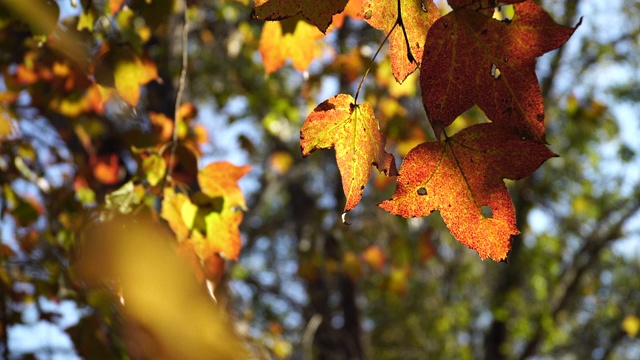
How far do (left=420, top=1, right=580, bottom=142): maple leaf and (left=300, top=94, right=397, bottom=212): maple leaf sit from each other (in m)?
0.15

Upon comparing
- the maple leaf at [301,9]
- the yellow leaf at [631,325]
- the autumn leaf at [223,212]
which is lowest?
the yellow leaf at [631,325]

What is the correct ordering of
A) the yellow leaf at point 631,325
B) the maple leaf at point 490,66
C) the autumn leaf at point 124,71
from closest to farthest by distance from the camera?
the maple leaf at point 490,66, the autumn leaf at point 124,71, the yellow leaf at point 631,325

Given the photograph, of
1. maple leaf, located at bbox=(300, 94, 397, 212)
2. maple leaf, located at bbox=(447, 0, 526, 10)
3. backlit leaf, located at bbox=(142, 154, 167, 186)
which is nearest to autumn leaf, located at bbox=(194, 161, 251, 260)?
backlit leaf, located at bbox=(142, 154, 167, 186)

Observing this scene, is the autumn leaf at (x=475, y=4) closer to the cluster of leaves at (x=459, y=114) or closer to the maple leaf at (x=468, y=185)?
the cluster of leaves at (x=459, y=114)

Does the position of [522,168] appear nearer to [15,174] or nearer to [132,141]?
[132,141]

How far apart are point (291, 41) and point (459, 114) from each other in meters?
0.85

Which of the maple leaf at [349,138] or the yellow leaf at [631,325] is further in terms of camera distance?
the yellow leaf at [631,325]

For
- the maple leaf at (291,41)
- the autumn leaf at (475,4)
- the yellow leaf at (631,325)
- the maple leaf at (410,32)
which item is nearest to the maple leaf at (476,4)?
the autumn leaf at (475,4)

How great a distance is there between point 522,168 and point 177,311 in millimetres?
786

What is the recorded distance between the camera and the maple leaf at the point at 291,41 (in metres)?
1.66

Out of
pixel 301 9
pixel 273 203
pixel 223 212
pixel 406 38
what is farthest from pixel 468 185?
pixel 273 203

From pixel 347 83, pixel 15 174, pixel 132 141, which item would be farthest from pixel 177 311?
pixel 347 83

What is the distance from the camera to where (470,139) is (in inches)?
37.8

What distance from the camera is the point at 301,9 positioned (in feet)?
3.10
